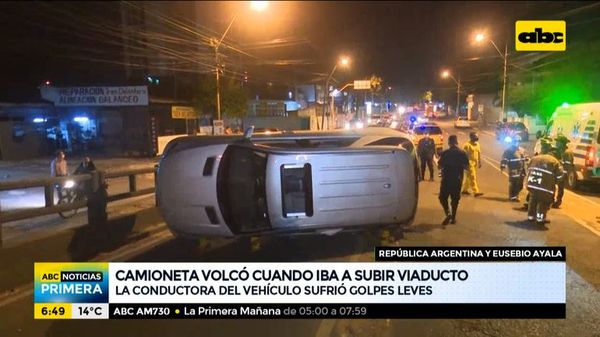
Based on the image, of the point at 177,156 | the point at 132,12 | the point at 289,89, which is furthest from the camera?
A: the point at 289,89

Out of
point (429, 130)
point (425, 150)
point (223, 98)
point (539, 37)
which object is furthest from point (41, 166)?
point (539, 37)

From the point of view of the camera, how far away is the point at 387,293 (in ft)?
16.1

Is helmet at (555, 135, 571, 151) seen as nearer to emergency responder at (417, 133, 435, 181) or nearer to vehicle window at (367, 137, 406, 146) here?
emergency responder at (417, 133, 435, 181)

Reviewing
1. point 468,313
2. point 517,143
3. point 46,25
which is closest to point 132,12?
point 46,25

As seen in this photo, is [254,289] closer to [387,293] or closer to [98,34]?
[387,293]

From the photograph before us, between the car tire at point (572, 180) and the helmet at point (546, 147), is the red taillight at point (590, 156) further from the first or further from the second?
the helmet at point (546, 147)

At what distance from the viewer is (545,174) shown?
30.8 ft

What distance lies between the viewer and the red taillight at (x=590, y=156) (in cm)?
1371

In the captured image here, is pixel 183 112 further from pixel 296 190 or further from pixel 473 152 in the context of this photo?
pixel 296 190

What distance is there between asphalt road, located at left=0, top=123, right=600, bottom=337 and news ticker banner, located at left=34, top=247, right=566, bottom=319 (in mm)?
126

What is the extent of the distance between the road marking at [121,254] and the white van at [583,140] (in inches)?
415

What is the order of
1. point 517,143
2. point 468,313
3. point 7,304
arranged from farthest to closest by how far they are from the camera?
point 517,143
point 7,304
point 468,313

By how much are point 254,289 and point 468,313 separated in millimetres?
2082

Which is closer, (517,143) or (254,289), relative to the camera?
(254,289)
